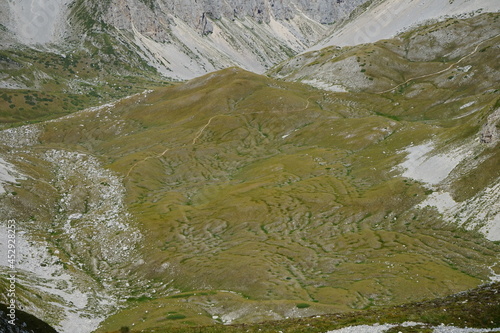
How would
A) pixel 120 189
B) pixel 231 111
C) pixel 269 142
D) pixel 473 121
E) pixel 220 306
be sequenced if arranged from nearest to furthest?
pixel 220 306
pixel 473 121
pixel 120 189
pixel 269 142
pixel 231 111

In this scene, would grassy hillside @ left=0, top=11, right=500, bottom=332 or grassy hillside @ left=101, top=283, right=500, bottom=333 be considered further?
grassy hillside @ left=0, top=11, right=500, bottom=332

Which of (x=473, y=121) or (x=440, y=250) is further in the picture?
(x=473, y=121)

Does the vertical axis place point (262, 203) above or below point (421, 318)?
above

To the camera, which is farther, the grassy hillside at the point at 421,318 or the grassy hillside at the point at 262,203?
the grassy hillside at the point at 262,203

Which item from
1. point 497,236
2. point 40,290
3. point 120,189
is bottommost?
point 497,236

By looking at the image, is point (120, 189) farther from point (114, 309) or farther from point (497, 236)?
point (497, 236)

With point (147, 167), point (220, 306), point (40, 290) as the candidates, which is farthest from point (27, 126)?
point (220, 306)

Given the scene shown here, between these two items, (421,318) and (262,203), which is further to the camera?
(262,203)

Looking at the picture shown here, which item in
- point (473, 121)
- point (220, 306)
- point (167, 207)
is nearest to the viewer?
point (220, 306)

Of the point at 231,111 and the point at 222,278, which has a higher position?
the point at 231,111

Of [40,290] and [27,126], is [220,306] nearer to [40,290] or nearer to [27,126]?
[40,290]
